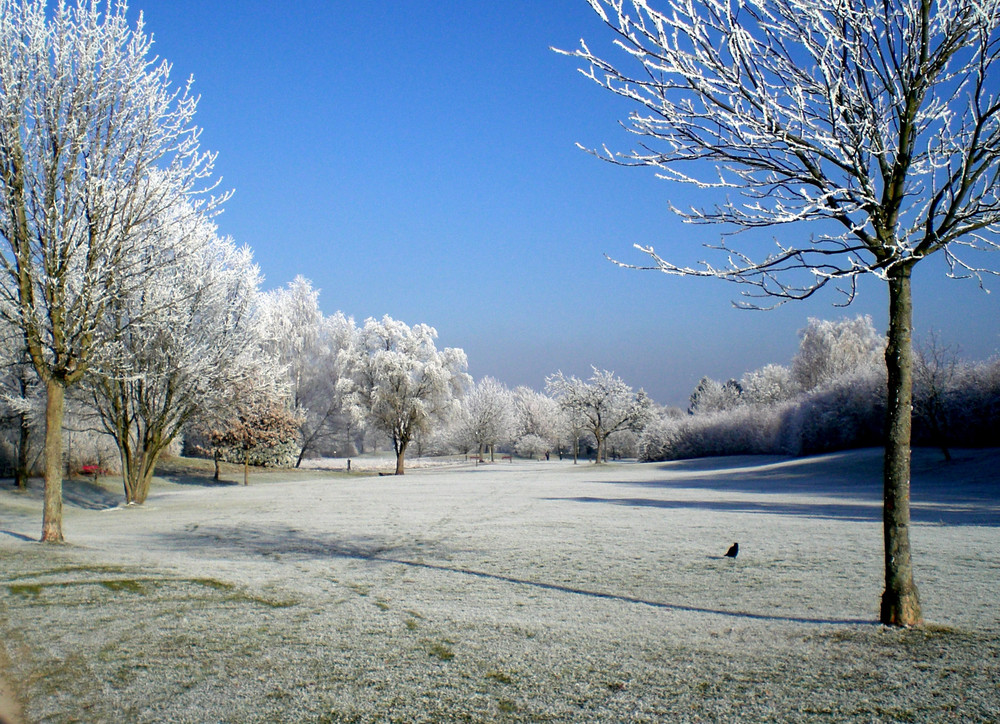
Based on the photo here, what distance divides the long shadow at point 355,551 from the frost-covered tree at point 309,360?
34.8 metres

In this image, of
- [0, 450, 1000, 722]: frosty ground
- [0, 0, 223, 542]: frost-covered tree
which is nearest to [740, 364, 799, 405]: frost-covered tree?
[0, 450, 1000, 722]: frosty ground

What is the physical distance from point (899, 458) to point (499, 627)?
10.6 ft

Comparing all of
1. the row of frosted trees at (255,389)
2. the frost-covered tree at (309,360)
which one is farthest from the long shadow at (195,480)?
the frost-covered tree at (309,360)

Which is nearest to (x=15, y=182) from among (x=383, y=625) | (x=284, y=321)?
(x=383, y=625)

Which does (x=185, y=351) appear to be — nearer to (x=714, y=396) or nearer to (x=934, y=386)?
(x=934, y=386)

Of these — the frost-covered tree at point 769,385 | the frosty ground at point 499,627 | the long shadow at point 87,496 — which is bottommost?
the long shadow at point 87,496

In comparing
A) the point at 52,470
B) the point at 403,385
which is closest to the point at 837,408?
the point at 403,385

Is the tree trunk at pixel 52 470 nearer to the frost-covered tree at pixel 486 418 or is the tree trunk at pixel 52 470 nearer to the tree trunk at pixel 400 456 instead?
the tree trunk at pixel 400 456

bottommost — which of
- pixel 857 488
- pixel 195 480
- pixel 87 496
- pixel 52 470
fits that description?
pixel 195 480

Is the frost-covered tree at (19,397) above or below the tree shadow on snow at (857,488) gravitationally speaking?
above

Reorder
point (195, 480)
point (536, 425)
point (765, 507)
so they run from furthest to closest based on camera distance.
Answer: point (536, 425) < point (195, 480) < point (765, 507)

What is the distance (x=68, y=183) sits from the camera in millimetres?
10758

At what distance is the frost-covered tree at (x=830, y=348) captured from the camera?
224ft

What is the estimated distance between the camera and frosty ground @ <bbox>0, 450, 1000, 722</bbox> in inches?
143
